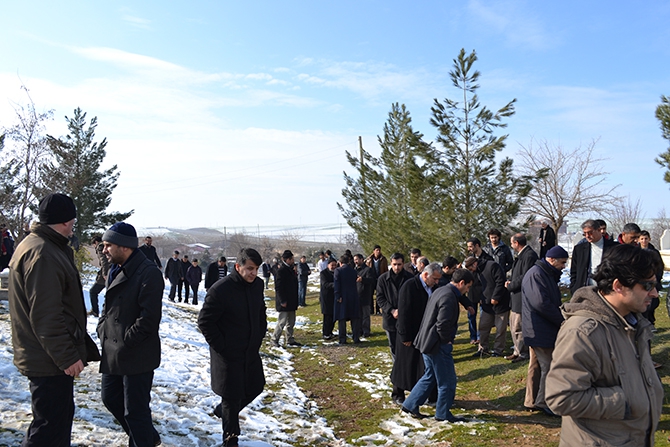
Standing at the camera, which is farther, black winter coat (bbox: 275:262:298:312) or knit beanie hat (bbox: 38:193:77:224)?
black winter coat (bbox: 275:262:298:312)

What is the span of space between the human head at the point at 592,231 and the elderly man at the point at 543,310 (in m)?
1.78

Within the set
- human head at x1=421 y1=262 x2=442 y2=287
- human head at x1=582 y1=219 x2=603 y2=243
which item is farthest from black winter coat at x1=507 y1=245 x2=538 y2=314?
human head at x1=421 y1=262 x2=442 y2=287

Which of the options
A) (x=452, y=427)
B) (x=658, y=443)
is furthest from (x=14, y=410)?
(x=658, y=443)

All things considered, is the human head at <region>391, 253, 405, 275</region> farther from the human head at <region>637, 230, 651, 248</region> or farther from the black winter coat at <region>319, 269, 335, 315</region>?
the human head at <region>637, 230, 651, 248</region>

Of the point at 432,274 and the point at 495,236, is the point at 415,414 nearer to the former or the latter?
the point at 432,274

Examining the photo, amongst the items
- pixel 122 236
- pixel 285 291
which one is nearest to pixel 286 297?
pixel 285 291

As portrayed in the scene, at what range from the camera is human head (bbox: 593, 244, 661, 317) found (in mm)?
2623

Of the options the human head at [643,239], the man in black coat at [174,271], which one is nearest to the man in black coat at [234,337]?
the human head at [643,239]

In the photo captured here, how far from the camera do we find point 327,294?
43.0 ft

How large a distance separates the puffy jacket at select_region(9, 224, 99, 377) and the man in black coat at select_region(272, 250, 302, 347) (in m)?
7.92

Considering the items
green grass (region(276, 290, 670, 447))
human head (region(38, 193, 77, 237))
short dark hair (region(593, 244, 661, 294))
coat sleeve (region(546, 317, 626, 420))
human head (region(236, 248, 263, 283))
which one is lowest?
green grass (region(276, 290, 670, 447))

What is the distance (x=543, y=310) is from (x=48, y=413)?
5.08 meters

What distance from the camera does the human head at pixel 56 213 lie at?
3.80 meters

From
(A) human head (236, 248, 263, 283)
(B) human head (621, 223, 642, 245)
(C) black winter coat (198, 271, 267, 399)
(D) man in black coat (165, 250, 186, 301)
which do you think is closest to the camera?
(C) black winter coat (198, 271, 267, 399)
